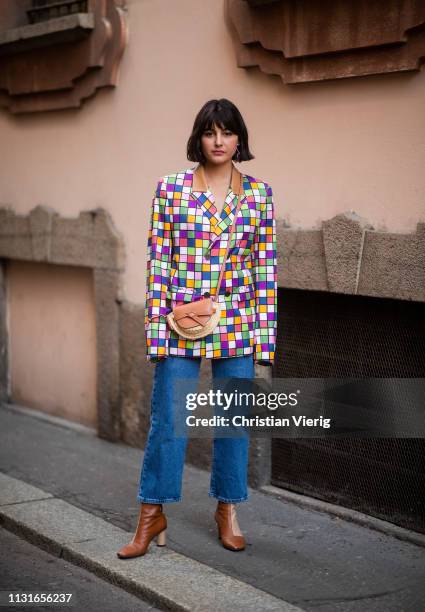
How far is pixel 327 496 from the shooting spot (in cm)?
529

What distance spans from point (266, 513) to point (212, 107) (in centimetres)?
214

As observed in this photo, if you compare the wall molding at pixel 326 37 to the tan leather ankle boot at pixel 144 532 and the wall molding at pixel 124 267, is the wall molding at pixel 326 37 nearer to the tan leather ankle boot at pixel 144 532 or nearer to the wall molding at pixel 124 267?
the wall molding at pixel 124 267

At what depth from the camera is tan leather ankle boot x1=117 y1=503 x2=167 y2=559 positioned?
14.1 feet

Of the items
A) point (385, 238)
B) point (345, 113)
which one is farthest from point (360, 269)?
point (345, 113)

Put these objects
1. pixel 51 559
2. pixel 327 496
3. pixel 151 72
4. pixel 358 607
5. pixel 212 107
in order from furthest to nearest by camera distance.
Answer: pixel 151 72 → pixel 327 496 → pixel 51 559 → pixel 212 107 → pixel 358 607

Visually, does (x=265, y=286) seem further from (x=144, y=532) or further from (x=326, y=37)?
(x=326, y=37)

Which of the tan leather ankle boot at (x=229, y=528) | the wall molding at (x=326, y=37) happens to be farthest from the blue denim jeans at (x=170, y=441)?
the wall molding at (x=326, y=37)

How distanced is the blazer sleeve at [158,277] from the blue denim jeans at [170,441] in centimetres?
10

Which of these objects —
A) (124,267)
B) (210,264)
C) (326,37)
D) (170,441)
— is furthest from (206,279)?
(124,267)

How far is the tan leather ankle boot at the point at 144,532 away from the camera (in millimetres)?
4305

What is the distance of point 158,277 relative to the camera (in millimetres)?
4207

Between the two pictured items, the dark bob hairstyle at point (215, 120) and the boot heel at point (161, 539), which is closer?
the dark bob hairstyle at point (215, 120)

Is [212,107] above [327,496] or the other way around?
above

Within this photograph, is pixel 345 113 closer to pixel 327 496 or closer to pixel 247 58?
pixel 247 58
